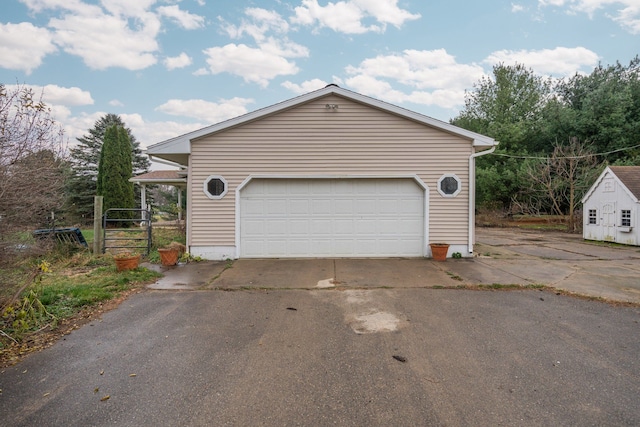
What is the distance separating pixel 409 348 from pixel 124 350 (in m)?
2.84

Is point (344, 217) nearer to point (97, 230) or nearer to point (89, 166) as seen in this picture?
point (97, 230)

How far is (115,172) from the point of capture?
18234 millimetres

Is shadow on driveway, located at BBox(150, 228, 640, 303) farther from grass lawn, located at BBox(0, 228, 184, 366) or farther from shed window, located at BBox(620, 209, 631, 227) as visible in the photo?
shed window, located at BBox(620, 209, 631, 227)

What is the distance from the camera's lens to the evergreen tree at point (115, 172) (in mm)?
18031

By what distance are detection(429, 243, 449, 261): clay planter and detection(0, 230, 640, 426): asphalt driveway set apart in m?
2.48

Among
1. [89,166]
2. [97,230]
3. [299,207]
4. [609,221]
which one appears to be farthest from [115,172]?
[609,221]

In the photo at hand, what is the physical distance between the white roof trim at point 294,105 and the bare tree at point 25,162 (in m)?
3.74

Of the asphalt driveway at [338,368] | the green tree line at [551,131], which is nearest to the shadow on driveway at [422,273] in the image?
the asphalt driveway at [338,368]

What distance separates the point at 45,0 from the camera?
24.5 feet

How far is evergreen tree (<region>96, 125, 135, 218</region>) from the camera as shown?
59.2 ft

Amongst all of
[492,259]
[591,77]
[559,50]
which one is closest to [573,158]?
[559,50]

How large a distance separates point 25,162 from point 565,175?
23.4 meters

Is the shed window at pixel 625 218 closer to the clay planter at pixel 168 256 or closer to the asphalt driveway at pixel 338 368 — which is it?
the asphalt driveway at pixel 338 368

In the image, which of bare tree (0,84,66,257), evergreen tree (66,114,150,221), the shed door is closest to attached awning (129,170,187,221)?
evergreen tree (66,114,150,221)
